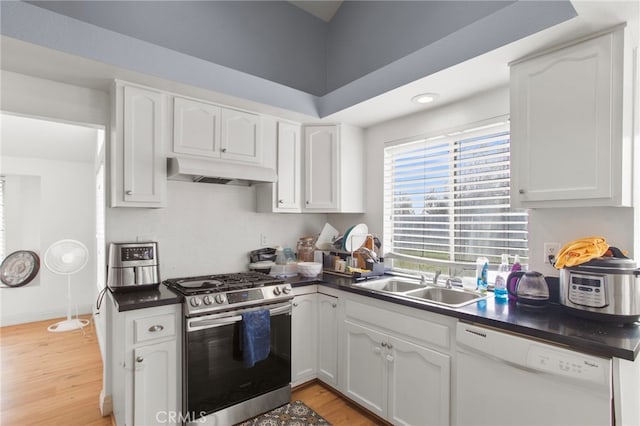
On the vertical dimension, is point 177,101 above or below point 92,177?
above

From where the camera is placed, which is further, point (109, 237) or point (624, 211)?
point (109, 237)

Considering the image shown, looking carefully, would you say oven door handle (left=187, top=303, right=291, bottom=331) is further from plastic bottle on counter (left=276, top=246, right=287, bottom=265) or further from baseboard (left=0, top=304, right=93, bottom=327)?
baseboard (left=0, top=304, right=93, bottom=327)

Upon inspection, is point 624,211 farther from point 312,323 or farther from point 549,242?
point 312,323

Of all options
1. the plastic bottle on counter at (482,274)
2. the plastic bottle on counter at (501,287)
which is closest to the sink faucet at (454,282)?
the plastic bottle on counter at (482,274)

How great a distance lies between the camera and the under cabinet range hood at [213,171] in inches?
85.6

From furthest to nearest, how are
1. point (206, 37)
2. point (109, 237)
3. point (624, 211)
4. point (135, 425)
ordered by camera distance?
1. point (206, 37)
2. point (109, 237)
3. point (135, 425)
4. point (624, 211)

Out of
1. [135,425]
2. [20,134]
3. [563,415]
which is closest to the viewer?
[563,415]

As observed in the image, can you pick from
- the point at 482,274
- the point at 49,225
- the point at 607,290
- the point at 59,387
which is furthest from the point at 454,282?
the point at 49,225

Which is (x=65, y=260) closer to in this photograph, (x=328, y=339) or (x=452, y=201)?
(x=328, y=339)

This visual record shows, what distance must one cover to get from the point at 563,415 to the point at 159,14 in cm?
324

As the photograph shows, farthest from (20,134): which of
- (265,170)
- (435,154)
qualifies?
(435,154)

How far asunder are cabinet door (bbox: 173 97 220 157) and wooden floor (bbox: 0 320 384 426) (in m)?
1.97

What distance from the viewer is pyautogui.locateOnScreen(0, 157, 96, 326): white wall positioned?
13.5 feet

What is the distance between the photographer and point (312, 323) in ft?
8.61
